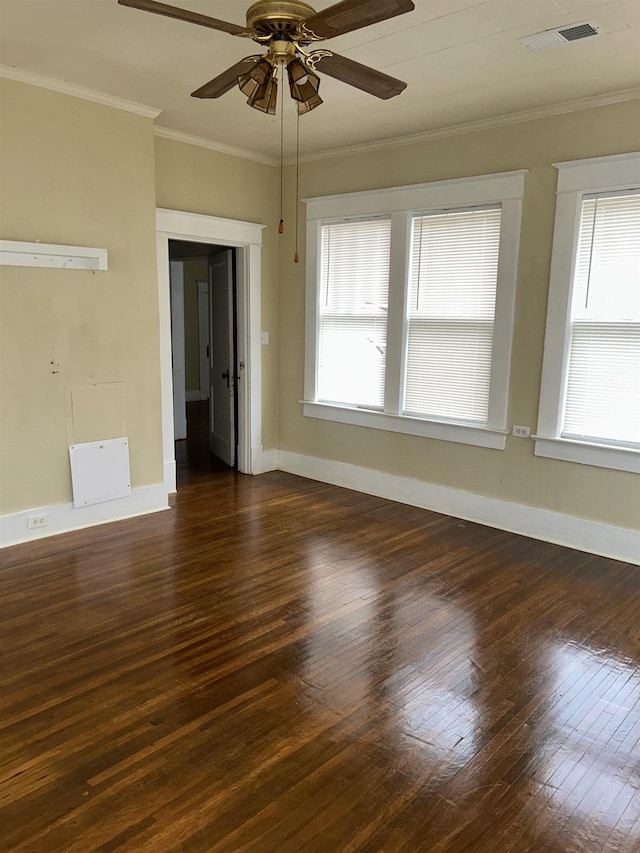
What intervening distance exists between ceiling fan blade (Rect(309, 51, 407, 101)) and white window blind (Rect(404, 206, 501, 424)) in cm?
204

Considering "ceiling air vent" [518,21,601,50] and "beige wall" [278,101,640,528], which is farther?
"beige wall" [278,101,640,528]

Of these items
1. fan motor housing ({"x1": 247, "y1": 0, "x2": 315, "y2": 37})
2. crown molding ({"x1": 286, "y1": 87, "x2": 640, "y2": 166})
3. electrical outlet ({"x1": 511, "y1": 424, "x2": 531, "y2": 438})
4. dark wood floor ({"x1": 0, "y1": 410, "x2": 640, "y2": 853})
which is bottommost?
dark wood floor ({"x1": 0, "y1": 410, "x2": 640, "y2": 853})

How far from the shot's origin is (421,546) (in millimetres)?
4309

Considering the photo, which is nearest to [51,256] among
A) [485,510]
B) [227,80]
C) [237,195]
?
[227,80]

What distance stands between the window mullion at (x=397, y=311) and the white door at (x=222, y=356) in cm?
165

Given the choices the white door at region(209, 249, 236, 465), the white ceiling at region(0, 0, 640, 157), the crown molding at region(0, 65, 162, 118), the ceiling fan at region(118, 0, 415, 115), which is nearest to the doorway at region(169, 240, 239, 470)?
the white door at region(209, 249, 236, 465)

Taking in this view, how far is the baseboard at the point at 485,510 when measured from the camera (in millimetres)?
4156

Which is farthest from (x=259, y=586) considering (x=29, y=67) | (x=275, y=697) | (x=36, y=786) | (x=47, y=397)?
(x=29, y=67)

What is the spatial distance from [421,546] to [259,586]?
129 centimetres

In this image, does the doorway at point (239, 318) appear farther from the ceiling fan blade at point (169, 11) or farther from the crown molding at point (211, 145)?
the ceiling fan blade at point (169, 11)

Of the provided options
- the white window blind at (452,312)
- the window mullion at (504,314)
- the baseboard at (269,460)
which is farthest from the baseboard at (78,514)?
the window mullion at (504,314)

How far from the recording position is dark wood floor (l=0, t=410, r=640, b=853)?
1944mm

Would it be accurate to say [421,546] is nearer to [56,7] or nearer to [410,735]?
[410,735]

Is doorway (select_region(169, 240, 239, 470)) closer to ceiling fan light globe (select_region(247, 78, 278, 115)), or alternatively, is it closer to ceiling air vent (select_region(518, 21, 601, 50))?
ceiling fan light globe (select_region(247, 78, 278, 115))
